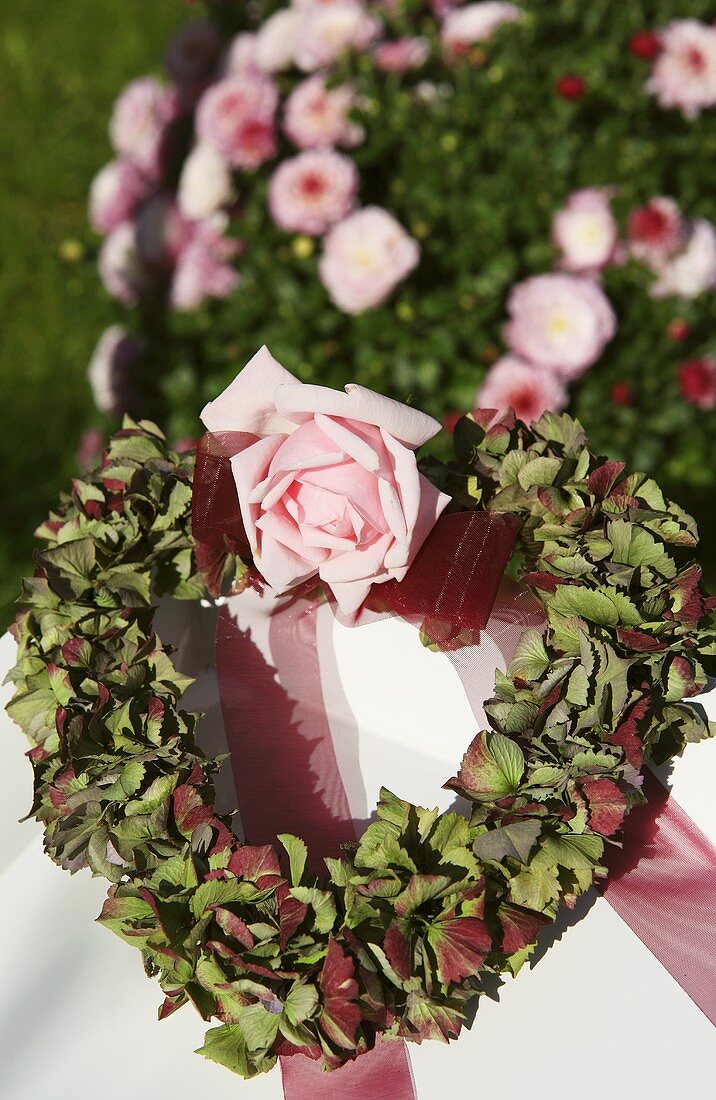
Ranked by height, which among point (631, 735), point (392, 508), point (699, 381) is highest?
point (392, 508)

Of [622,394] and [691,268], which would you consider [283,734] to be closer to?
[622,394]

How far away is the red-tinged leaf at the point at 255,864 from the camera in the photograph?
85cm

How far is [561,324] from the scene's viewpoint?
187 cm

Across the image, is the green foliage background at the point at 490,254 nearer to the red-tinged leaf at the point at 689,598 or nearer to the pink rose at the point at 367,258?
the pink rose at the point at 367,258

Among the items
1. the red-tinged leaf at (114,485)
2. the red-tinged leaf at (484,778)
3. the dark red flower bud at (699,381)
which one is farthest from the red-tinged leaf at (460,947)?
the dark red flower bud at (699,381)

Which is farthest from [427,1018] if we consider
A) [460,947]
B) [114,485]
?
[114,485]

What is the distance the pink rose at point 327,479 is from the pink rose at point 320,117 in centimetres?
126

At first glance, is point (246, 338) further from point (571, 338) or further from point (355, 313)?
point (571, 338)

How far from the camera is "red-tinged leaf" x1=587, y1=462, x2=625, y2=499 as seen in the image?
1.03m

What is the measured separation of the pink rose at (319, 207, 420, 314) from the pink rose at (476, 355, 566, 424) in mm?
271

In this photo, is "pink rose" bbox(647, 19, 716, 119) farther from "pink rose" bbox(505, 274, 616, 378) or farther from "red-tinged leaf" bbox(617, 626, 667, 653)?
"red-tinged leaf" bbox(617, 626, 667, 653)

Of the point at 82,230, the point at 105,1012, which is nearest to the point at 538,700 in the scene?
the point at 105,1012

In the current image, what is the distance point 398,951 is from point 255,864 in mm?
138

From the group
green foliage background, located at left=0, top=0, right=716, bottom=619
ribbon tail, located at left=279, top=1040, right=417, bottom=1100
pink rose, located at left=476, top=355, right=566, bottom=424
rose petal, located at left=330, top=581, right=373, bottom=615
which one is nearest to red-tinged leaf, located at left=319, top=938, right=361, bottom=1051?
ribbon tail, located at left=279, top=1040, right=417, bottom=1100
